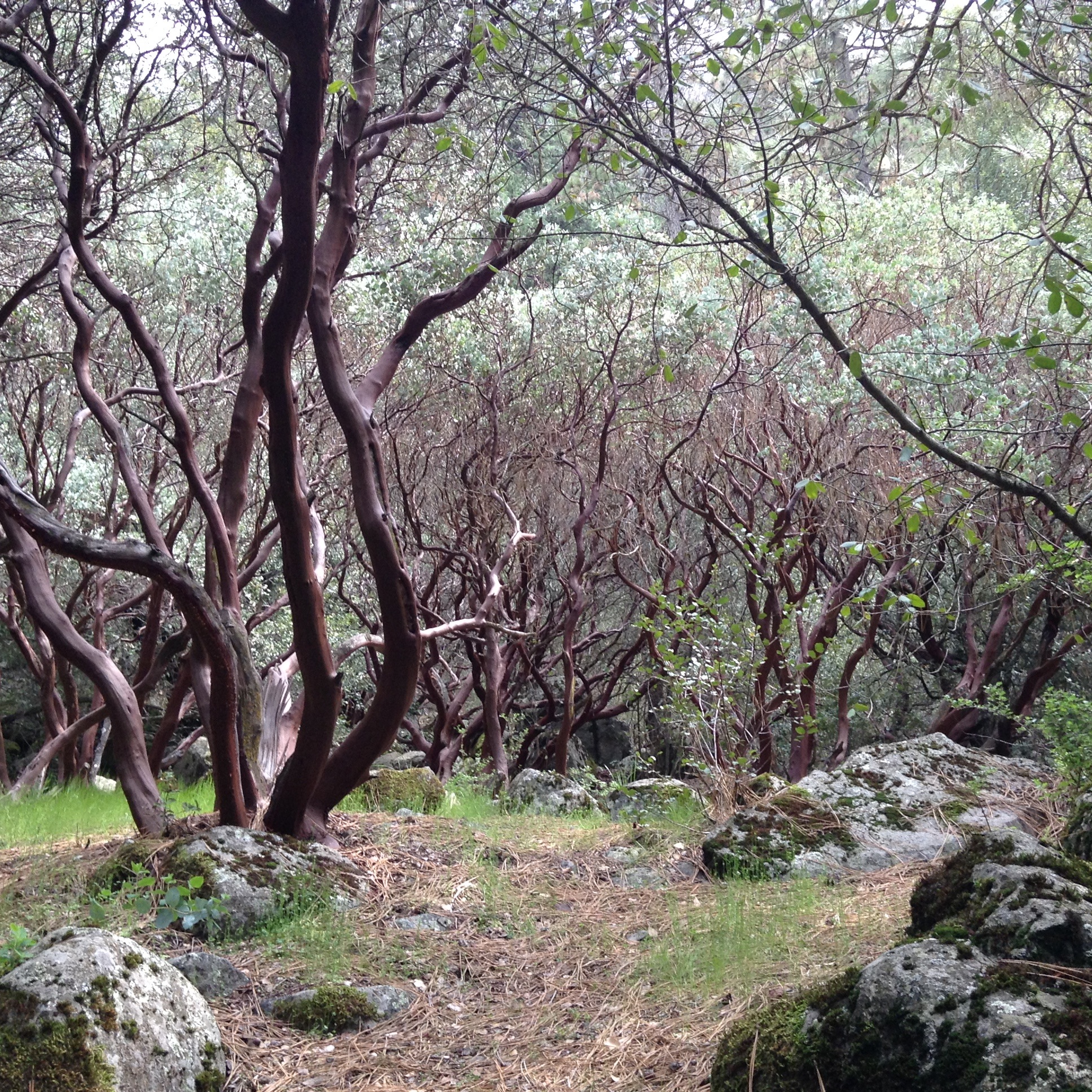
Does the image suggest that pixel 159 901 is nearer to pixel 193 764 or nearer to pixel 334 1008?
pixel 334 1008

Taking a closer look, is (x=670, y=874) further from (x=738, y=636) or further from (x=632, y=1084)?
(x=738, y=636)

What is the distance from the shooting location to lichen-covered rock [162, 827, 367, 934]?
12.5 feet

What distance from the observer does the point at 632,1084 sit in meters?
2.53

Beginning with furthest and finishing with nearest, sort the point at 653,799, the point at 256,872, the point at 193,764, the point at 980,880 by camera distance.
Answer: the point at 193,764, the point at 653,799, the point at 256,872, the point at 980,880

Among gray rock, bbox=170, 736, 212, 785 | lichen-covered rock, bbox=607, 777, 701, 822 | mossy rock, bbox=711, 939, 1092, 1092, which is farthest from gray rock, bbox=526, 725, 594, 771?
mossy rock, bbox=711, 939, 1092, 1092

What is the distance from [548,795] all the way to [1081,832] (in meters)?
4.58

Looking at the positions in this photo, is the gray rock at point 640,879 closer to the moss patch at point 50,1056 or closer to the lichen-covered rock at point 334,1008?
the lichen-covered rock at point 334,1008

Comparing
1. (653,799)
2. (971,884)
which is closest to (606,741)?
(653,799)

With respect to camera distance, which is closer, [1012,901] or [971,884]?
[1012,901]

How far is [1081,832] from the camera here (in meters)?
3.41

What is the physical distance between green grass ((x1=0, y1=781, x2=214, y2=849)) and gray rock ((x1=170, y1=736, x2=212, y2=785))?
170 cm

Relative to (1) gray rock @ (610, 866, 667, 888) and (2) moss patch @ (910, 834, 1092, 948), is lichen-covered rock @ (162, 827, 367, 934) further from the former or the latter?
(2) moss patch @ (910, 834, 1092, 948)

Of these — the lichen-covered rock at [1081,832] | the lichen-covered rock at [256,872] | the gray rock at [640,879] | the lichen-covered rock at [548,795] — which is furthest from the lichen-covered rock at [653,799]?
the lichen-covered rock at [1081,832]

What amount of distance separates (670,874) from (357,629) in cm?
777
